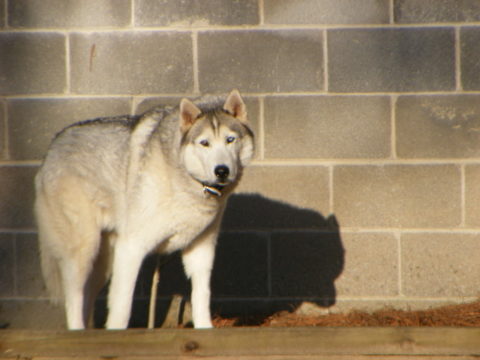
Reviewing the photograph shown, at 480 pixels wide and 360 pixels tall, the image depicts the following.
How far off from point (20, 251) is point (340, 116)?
93.1 inches

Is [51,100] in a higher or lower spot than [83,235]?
higher

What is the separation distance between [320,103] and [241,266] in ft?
4.05

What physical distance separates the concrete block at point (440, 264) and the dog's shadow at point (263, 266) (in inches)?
18.4

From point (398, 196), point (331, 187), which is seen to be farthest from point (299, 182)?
point (398, 196)

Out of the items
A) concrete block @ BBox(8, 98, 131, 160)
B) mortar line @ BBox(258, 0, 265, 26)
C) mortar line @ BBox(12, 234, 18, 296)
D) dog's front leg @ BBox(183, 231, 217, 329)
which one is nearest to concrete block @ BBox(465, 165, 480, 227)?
mortar line @ BBox(258, 0, 265, 26)

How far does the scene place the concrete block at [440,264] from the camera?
4.59 meters

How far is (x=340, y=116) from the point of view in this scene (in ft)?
15.1

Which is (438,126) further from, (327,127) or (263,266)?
(263,266)

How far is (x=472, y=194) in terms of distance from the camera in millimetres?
4578

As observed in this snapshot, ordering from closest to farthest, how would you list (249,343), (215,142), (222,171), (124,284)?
(249,343), (222,171), (215,142), (124,284)

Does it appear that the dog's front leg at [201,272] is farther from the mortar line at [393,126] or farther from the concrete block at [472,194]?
the concrete block at [472,194]

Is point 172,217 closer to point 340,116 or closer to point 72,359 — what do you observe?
point 72,359

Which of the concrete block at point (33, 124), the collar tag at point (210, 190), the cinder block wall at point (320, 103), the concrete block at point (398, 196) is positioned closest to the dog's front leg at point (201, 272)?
the collar tag at point (210, 190)

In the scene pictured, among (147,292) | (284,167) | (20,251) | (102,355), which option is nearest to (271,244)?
(284,167)
